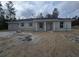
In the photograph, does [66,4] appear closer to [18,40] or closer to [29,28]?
[29,28]

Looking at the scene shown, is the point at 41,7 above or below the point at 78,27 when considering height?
above

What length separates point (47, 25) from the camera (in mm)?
6098

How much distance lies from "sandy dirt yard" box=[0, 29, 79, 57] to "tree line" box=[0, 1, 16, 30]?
0.36 meters

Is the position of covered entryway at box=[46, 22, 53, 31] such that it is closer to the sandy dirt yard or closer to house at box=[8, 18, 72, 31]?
house at box=[8, 18, 72, 31]

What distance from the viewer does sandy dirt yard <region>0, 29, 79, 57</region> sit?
15.6 feet

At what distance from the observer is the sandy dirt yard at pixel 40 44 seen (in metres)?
4.75

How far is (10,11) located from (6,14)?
0.67 feet

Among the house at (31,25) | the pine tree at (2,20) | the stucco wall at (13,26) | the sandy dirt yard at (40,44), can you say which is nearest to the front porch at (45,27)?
the house at (31,25)

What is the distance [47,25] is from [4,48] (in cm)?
221

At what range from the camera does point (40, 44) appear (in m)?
5.07

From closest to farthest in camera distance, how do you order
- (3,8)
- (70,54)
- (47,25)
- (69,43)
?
(70,54) < (69,43) < (3,8) < (47,25)

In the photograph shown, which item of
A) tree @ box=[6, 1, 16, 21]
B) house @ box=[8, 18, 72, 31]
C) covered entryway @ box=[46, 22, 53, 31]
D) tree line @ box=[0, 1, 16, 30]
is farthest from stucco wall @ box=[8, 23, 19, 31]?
covered entryway @ box=[46, 22, 53, 31]

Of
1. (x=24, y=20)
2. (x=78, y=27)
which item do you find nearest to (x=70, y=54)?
(x=78, y=27)

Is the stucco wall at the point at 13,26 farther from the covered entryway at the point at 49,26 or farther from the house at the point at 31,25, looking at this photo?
the covered entryway at the point at 49,26
